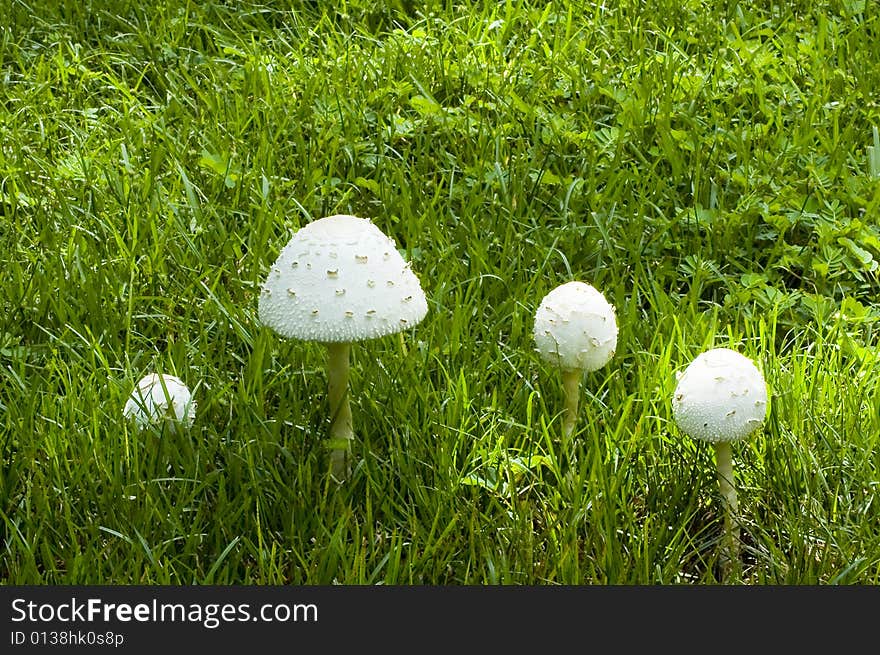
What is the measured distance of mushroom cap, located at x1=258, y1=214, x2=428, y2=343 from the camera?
277 cm

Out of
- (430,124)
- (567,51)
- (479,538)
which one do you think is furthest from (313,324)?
(567,51)

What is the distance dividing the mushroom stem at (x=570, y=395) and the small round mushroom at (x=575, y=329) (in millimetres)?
14

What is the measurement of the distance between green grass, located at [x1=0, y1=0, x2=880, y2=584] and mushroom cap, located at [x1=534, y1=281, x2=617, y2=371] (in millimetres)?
208

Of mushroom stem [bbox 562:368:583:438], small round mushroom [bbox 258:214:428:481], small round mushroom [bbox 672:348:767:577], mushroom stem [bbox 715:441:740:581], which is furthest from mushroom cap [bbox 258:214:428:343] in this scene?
mushroom stem [bbox 715:441:740:581]

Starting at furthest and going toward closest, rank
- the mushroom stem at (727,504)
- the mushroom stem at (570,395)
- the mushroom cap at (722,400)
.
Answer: the mushroom stem at (570,395), the mushroom stem at (727,504), the mushroom cap at (722,400)

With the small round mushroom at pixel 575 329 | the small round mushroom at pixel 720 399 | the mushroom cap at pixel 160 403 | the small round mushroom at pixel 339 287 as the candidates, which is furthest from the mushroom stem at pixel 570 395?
the mushroom cap at pixel 160 403

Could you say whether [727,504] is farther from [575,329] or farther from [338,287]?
[338,287]

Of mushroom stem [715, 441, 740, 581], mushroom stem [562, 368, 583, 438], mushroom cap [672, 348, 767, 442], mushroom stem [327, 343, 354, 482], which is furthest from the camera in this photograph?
mushroom stem [562, 368, 583, 438]

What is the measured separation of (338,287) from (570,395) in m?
0.82

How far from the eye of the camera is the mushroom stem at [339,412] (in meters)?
3.05

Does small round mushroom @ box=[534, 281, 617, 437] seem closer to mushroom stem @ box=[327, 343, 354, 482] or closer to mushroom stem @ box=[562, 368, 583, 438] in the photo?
mushroom stem @ box=[562, 368, 583, 438]

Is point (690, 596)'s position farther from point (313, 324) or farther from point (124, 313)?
point (124, 313)

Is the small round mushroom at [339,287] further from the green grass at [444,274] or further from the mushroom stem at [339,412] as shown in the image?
the green grass at [444,274]

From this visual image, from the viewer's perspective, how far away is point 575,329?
10.1 feet
